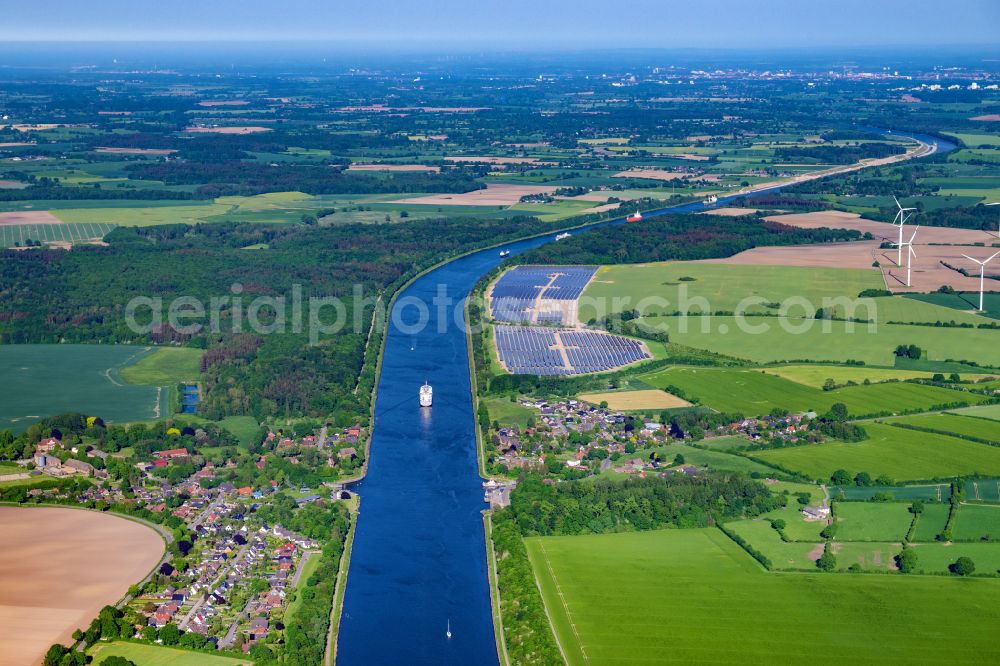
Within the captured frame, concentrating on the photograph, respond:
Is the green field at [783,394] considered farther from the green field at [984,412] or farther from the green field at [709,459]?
the green field at [709,459]

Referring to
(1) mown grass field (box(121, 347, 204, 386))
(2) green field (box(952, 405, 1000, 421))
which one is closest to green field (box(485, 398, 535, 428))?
(1) mown grass field (box(121, 347, 204, 386))

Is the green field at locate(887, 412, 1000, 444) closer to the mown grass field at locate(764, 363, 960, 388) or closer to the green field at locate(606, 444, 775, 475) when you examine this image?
the mown grass field at locate(764, 363, 960, 388)

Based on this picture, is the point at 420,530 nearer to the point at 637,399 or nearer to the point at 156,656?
the point at 156,656

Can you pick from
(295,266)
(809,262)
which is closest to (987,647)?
(809,262)

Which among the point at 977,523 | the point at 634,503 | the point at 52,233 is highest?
the point at 52,233

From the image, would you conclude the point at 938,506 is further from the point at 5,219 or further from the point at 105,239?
the point at 5,219

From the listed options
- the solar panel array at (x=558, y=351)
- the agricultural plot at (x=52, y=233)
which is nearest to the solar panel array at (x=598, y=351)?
the solar panel array at (x=558, y=351)

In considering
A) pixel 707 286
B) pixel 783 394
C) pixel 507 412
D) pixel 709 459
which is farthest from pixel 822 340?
pixel 507 412
